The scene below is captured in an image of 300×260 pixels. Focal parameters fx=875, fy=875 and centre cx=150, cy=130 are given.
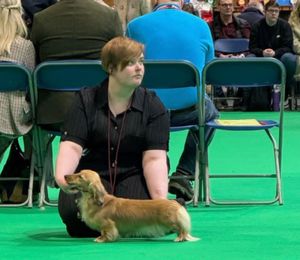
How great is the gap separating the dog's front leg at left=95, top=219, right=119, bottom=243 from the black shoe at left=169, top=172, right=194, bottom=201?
142 cm

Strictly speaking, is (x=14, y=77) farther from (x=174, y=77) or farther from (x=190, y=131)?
(x=190, y=131)

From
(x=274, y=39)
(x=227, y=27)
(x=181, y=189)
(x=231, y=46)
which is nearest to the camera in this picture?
(x=181, y=189)

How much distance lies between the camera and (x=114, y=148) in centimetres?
391

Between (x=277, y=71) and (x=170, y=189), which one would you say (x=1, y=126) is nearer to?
(x=170, y=189)

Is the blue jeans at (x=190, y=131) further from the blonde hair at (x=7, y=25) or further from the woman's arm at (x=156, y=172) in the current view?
the woman's arm at (x=156, y=172)

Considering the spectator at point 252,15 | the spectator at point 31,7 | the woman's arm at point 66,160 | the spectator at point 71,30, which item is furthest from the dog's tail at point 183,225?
the spectator at point 252,15

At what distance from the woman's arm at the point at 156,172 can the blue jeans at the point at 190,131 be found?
3.69ft

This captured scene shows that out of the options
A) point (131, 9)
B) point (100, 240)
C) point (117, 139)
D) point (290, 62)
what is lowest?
point (290, 62)

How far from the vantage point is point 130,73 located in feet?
12.3

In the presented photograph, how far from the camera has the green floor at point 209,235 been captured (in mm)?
3416

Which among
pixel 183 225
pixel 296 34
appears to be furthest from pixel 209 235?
pixel 296 34

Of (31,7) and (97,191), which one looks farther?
(31,7)

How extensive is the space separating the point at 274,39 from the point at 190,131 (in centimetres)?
629

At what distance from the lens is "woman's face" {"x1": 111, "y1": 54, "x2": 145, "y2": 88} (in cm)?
375
